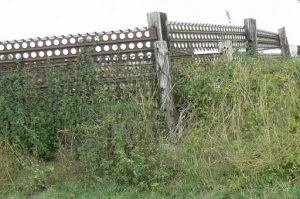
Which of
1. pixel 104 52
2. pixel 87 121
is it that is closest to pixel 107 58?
pixel 104 52

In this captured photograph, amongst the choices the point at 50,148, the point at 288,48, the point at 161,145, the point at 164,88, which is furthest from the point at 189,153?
the point at 288,48

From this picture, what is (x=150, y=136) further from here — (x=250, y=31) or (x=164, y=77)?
(x=250, y=31)

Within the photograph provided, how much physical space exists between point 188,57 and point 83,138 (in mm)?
2629

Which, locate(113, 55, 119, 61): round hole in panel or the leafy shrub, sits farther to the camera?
locate(113, 55, 119, 61): round hole in panel

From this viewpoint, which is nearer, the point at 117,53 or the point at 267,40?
the point at 117,53

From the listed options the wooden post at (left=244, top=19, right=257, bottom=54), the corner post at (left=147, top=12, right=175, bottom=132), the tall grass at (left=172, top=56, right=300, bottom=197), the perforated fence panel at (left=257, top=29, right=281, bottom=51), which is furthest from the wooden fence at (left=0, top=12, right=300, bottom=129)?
the perforated fence panel at (left=257, top=29, right=281, bottom=51)

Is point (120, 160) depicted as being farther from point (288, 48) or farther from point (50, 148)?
point (288, 48)

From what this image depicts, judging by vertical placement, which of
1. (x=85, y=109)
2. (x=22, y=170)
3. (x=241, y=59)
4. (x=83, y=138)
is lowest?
(x=22, y=170)

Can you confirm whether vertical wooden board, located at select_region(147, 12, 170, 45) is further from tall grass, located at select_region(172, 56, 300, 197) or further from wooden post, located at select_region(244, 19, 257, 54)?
wooden post, located at select_region(244, 19, 257, 54)

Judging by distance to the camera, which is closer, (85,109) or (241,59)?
(85,109)

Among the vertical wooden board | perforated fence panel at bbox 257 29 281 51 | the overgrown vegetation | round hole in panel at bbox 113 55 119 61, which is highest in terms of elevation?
perforated fence panel at bbox 257 29 281 51

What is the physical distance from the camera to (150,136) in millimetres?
5262

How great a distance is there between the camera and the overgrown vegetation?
4.63 metres

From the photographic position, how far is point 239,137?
16.5 feet
